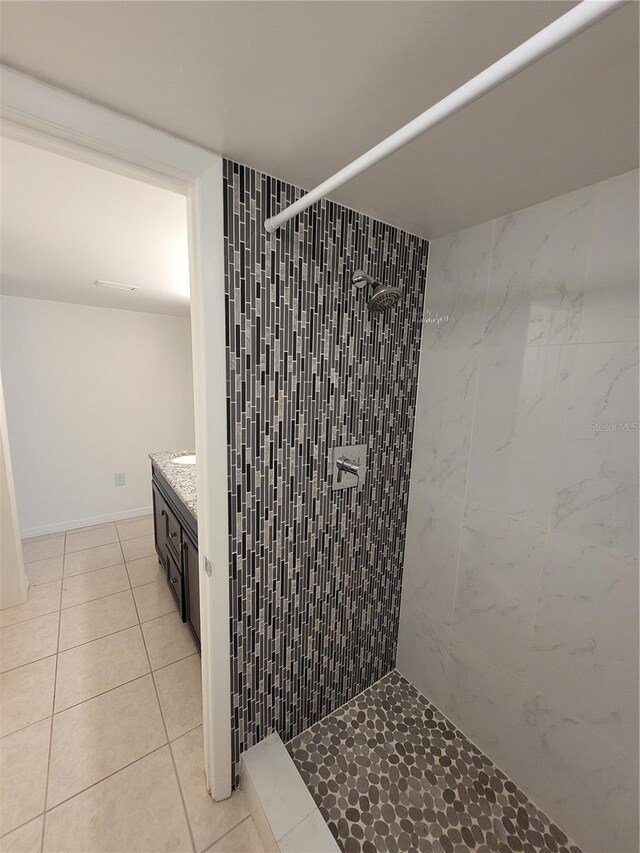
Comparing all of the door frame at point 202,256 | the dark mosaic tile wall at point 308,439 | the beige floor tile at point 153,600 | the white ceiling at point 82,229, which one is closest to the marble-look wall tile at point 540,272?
the dark mosaic tile wall at point 308,439

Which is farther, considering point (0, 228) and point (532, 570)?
point (0, 228)

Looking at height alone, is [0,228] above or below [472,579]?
above

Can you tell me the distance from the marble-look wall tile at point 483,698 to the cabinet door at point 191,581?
48.5 inches

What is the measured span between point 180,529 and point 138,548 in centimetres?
146

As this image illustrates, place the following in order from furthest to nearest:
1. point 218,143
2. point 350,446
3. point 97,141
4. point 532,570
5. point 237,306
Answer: point 350,446, point 532,570, point 237,306, point 218,143, point 97,141

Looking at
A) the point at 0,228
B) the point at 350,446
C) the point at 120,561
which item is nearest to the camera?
the point at 350,446

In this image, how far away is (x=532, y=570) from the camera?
1.17 m

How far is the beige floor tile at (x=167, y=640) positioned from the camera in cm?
183

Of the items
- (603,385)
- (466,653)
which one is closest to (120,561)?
(466,653)

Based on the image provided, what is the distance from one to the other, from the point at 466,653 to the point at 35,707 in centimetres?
194

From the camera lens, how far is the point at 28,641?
1885mm

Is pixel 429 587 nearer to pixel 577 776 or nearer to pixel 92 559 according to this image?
pixel 577 776

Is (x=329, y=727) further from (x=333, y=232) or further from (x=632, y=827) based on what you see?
(x=333, y=232)

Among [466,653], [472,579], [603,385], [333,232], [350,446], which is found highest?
[333,232]
